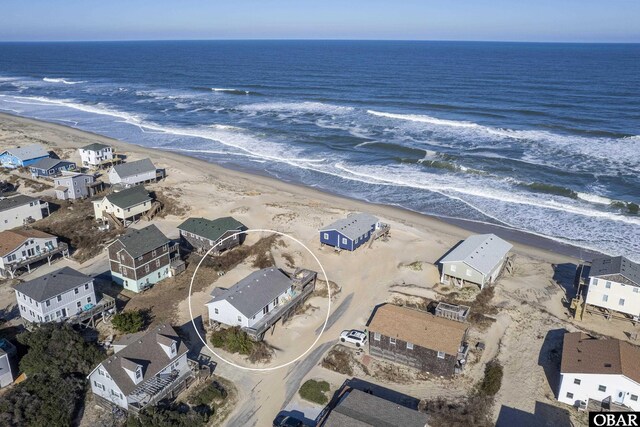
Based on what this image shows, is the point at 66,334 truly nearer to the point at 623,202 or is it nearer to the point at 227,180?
the point at 227,180

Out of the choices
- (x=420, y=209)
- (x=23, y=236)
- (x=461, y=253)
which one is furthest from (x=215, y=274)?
(x=420, y=209)

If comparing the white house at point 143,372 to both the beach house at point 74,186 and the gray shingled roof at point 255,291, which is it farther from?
the beach house at point 74,186

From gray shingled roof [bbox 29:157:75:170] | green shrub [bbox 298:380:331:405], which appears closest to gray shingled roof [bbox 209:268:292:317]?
green shrub [bbox 298:380:331:405]

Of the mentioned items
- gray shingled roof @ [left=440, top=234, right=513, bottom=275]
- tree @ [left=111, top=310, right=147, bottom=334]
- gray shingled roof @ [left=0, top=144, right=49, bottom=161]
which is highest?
gray shingled roof @ [left=0, top=144, right=49, bottom=161]

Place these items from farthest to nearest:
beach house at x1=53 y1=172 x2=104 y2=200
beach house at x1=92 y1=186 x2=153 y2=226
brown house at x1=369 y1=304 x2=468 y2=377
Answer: beach house at x1=53 y1=172 x2=104 y2=200
beach house at x1=92 y1=186 x2=153 y2=226
brown house at x1=369 y1=304 x2=468 y2=377

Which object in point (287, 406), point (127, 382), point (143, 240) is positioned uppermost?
point (143, 240)

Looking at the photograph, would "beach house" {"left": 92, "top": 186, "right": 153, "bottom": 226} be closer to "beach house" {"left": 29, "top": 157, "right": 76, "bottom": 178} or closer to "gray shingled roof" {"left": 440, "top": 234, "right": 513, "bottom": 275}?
"beach house" {"left": 29, "top": 157, "right": 76, "bottom": 178}

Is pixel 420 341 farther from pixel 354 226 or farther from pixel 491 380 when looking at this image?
pixel 354 226
